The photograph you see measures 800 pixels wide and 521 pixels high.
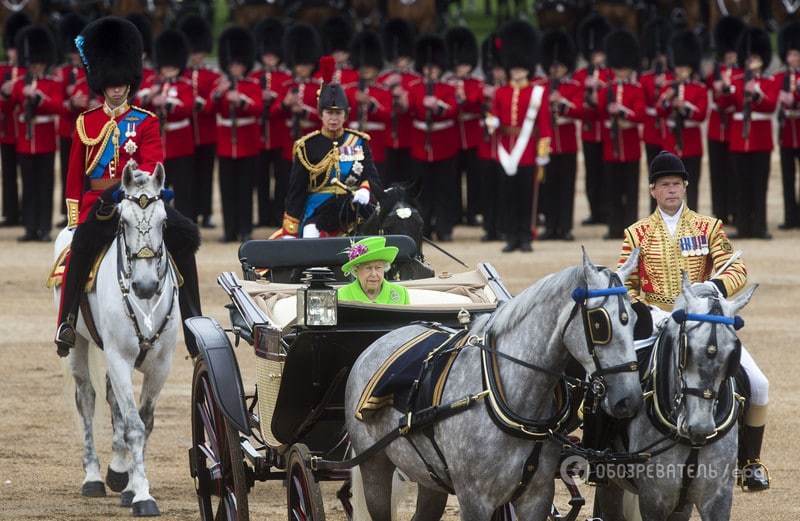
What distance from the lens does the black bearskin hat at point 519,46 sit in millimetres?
16016

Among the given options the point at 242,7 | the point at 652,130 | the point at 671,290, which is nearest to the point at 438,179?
the point at 652,130

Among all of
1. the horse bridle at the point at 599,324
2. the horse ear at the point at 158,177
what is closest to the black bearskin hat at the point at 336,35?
the horse ear at the point at 158,177

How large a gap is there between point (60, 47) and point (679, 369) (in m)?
13.8

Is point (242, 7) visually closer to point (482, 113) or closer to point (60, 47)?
point (60, 47)

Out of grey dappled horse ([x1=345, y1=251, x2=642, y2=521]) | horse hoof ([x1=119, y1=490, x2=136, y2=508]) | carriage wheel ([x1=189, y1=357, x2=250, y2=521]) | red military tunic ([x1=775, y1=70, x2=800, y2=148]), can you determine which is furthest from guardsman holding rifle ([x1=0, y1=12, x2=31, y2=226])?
grey dappled horse ([x1=345, y1=251, x2=642, y2=521])

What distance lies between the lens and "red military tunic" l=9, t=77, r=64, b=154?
16312mm

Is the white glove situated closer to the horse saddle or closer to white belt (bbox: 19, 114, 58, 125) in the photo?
the horse saddle

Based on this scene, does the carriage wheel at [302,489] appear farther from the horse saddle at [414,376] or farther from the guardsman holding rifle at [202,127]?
the guardsman holding rifle at [202,127]

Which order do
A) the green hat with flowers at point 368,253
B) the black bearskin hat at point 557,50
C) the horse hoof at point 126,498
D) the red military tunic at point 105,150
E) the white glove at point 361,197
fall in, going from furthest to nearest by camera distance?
1. the black bearskin hat at point 557,50
2. the white glove at point 361,197
3. the red military tunic at point 105,150
4. the horse hoof at point 126,498
5. the green hat with flowers at point 368,253

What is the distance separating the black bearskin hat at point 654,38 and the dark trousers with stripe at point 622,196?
13.3 ft

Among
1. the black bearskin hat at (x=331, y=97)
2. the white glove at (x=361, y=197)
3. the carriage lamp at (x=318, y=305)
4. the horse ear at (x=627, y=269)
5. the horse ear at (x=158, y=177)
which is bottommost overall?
the carriage lamp at (x=318, y=305)

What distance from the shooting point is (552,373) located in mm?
5305

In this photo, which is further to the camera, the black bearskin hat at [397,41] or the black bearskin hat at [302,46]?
the black bearskin hat at [397,41]

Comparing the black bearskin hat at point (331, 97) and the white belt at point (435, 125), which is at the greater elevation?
the black bearskin hat at point (331, 97)
